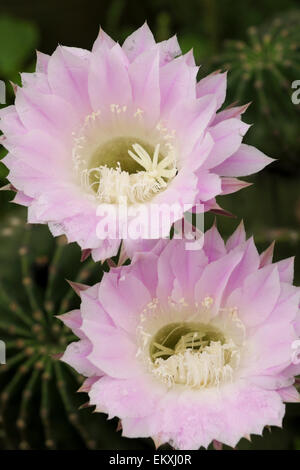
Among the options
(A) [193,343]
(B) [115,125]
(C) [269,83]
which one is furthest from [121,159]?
(C) [269,83]

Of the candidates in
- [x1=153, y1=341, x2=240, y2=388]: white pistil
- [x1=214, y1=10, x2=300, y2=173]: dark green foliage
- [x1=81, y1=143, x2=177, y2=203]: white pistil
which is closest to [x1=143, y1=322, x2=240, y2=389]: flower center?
[x1=153, y1=341, x2=240, y2=388]: white pistil

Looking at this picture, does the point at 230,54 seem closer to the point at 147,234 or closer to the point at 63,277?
the point at 63,277

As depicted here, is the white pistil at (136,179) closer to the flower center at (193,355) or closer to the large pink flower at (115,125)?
the large pink flower at (115,125)

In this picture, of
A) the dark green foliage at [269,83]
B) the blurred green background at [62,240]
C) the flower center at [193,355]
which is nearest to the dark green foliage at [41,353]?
the blurred green background at [62,240]

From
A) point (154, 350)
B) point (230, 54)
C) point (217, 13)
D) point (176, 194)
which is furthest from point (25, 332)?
point (217, 13)

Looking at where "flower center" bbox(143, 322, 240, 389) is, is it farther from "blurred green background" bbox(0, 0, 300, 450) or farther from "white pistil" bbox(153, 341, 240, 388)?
"blurred green background" bbox(0, 0, 300, 450)

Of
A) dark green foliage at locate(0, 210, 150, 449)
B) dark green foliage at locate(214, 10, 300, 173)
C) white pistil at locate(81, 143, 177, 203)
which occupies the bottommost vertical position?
dark green foliage at locate(0, 210, 150, 449)

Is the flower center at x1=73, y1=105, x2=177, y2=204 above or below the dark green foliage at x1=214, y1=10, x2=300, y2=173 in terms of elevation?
below
